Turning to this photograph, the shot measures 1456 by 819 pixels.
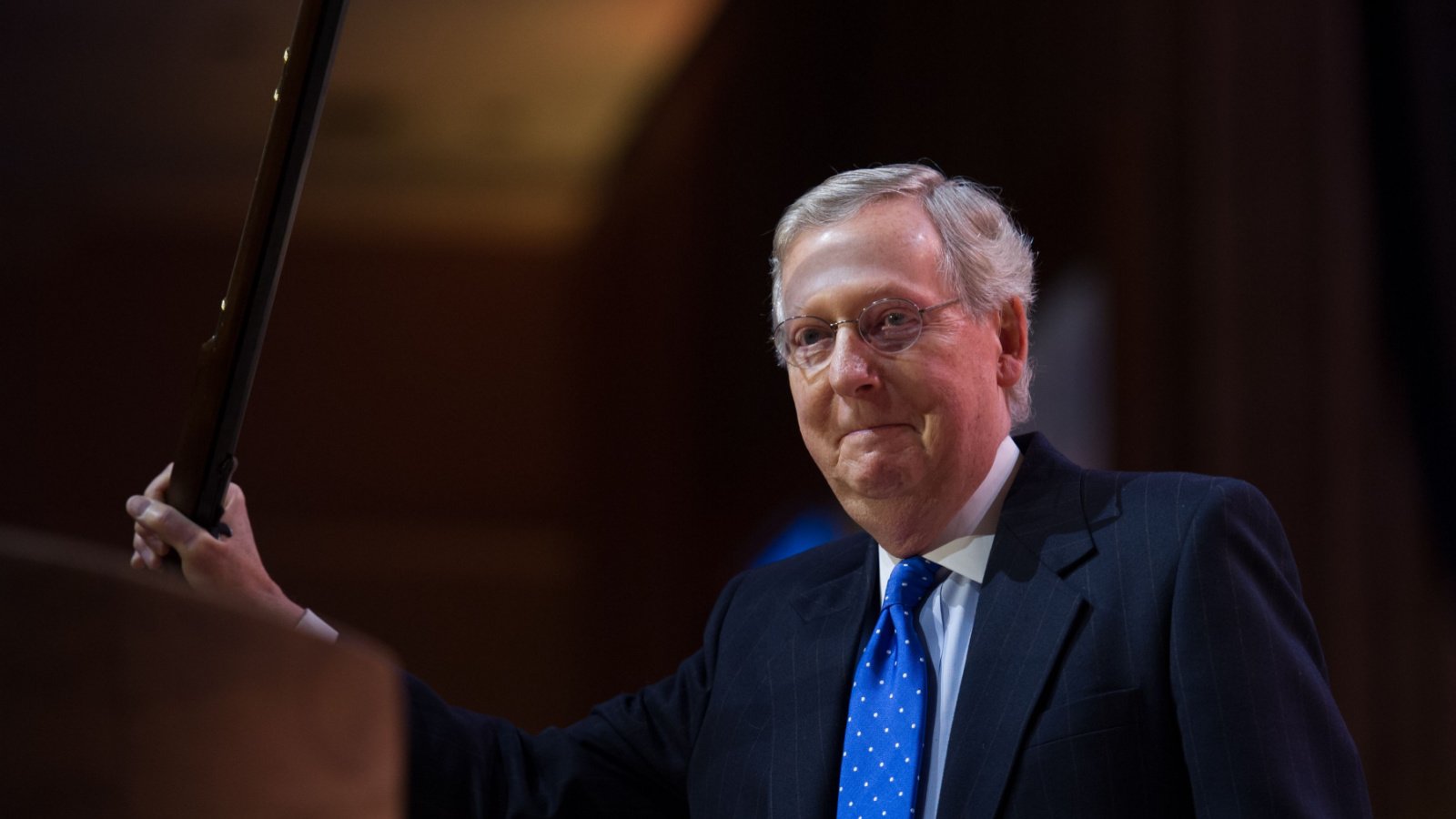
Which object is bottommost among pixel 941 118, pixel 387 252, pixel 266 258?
pixel 266 258

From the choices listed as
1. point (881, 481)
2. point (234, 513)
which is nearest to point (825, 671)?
point (881, 481)

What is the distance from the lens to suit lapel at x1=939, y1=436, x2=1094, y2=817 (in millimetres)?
1276

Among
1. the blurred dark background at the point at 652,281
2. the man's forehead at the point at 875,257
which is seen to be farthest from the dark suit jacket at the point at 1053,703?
the blurred dark background at the point at 652,281

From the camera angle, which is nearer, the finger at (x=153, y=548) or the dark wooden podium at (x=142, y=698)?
the dark wooden podium at (x=142, y=698)

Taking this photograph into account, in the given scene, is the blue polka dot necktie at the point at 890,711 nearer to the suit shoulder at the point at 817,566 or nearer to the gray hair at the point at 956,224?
the suit shoulder at the point at 817,566

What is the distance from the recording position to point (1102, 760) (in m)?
1.23

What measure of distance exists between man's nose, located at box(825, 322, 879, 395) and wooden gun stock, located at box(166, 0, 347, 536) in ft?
1.96

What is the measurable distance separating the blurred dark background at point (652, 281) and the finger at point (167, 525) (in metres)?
1.43

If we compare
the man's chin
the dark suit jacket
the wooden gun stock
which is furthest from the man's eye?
the wooden gun stock

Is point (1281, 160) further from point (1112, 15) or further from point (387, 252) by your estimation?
point (387, 252)

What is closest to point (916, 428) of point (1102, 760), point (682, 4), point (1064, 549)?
point (1064, 549)

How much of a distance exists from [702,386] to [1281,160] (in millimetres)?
1341

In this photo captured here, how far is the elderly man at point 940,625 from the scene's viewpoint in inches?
48.3

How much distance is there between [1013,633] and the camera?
4.38 ft
